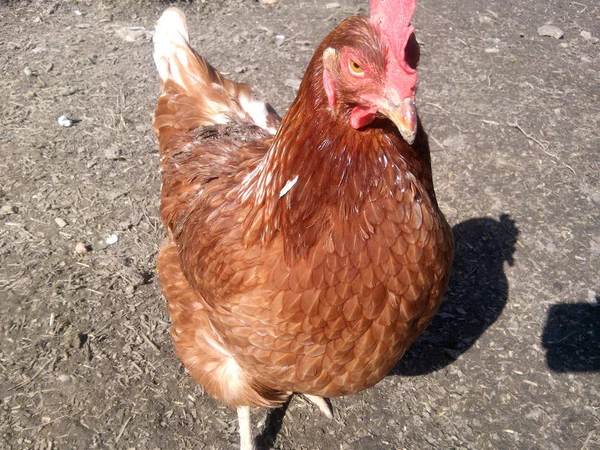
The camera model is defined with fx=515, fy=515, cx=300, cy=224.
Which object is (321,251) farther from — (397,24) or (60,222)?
(60,222)

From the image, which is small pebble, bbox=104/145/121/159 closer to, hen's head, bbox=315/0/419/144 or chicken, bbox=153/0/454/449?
chicken, bbox=153/0/454/449

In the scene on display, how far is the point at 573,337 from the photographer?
2752 mm

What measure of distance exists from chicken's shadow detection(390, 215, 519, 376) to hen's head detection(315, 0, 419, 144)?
1661 mm

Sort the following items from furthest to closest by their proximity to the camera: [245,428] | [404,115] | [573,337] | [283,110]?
[283,110], [573,337], [245,428], [404,115]

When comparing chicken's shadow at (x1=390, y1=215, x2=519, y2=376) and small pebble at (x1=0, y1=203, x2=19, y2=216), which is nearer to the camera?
chicken's shadow at (x1=390, y1=215, x2=519, y2=376)

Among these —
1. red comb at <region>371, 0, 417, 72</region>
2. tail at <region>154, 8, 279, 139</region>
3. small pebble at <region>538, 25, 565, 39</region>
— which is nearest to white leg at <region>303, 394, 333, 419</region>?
tail at <region>154, 8, 279, 139</region>

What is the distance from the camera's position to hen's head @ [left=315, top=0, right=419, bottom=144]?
4.52ft

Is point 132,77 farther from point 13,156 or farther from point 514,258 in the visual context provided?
point 514,258

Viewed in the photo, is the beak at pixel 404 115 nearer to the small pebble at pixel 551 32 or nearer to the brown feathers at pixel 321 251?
the brown feathers at pixel 321 251

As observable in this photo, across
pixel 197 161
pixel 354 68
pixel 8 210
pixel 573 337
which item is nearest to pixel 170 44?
pixel 197 161

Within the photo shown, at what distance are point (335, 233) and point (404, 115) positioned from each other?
0.43 metres

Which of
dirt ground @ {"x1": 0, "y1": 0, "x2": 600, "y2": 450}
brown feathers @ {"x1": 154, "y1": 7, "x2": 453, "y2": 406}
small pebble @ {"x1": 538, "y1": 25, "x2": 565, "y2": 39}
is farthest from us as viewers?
small pebble @ {"x1": 538, "y1": 25, "x2": 565, "y2": 39}

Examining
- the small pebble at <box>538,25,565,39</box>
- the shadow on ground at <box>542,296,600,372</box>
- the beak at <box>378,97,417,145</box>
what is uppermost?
the beak at <box>378,97,417,145</box>

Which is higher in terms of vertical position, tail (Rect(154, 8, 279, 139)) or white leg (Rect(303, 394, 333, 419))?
tail (Rect(154, 8, 279, 139))
